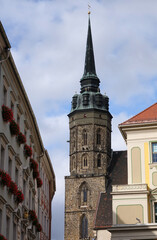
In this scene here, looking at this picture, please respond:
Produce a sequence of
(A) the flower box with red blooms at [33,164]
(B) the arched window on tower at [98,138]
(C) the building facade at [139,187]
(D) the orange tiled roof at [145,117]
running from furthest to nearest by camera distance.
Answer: (B) the arched window on tower at [98,138], (D) the orange tiled roof at [145,117], (C) the building facade at [139,187], (A) the flower box with red blooms at [33,164]

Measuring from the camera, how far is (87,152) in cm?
8556

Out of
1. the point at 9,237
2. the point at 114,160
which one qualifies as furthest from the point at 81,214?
the point at 9,237

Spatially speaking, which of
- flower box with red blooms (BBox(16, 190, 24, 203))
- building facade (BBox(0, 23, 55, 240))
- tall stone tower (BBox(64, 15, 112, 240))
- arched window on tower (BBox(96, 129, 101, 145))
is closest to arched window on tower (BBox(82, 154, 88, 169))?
tall stone tower (BBox(64, 15, 112, 240))

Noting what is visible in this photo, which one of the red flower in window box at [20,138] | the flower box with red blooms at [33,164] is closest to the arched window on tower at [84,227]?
the flower box with red blooms at [33,164]

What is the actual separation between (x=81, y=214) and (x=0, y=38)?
205ft

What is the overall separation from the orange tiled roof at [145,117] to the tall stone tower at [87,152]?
153ft

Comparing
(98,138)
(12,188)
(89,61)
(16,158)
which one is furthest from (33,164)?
(89,61)

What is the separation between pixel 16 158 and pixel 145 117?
35.4 ft

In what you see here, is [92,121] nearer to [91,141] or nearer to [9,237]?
[91,141]

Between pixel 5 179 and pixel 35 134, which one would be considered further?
pixel 35 134

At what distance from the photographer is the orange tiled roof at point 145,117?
30.9 meters

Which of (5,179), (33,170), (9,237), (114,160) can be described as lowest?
(9,237)

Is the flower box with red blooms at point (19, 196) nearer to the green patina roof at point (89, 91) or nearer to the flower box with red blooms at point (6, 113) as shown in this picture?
the flower box with red blooms at point (6, 113)

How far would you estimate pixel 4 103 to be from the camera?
69.4ft
